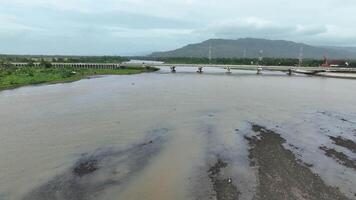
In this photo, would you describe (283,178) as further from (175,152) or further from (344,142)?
(344,142)

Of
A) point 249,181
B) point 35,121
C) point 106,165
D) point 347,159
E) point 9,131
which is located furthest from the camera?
point 35,121

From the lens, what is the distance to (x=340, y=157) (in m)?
20.8

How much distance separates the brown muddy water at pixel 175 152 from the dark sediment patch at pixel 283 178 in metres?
0.05

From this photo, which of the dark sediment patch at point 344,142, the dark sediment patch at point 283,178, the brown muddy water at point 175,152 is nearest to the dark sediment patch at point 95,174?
the brown muddy water at point 175,152

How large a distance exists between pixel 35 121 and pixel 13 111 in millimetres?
6695

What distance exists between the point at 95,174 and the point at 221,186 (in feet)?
19.4

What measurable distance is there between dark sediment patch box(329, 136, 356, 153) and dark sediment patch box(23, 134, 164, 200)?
37.6ft

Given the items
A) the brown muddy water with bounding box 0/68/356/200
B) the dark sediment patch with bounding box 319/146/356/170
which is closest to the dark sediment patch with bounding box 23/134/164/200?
the brown muddy water with bounding box 0/68/356/200

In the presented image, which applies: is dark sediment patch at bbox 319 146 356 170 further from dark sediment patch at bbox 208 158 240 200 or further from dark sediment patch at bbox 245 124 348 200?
dark sediment patch at bbox 208 158 240 200

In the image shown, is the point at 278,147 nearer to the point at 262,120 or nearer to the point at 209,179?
the point at 209,179

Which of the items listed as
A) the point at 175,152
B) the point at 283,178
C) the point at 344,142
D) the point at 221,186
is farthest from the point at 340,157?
the point at 175,152

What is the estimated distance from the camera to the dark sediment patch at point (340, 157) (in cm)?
1952

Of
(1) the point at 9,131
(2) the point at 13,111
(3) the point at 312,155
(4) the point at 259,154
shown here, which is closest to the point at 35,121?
(1) the point at 9,131

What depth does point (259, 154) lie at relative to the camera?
2103 centimetres
